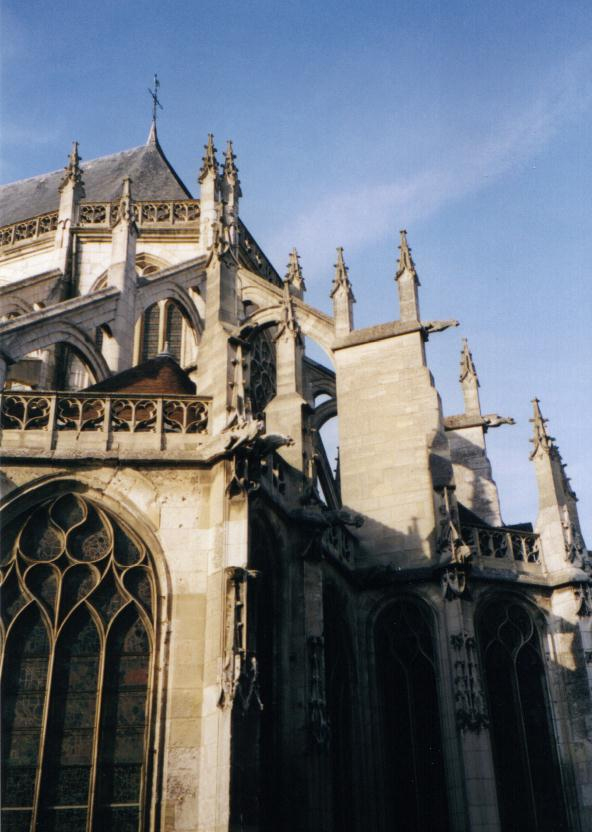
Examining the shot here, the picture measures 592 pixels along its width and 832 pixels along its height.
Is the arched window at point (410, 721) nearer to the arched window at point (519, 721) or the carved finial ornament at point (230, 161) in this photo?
the arched window at point (519, 721)

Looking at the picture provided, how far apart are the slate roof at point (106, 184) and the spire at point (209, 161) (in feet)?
8.25

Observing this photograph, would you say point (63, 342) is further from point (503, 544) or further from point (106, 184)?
point (106, 184)

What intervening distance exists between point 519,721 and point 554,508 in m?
3.25

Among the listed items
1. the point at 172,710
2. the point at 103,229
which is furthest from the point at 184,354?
the point at 172,710

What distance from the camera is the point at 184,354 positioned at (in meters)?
19.7

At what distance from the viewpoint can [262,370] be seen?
20.0 meters

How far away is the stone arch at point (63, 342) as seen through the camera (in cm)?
1277

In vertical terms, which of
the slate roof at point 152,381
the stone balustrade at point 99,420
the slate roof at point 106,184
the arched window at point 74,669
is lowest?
the arched window at point 74,669

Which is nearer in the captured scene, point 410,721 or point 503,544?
point 410,721

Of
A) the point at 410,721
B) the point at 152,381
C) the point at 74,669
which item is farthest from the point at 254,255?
the point at 74,669

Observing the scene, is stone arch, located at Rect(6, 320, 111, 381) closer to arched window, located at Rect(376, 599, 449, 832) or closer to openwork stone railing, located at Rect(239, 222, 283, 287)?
arched window, located at Rect(376, 599, 449, 832)

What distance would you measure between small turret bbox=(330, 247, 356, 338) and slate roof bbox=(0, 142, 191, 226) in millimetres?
7262

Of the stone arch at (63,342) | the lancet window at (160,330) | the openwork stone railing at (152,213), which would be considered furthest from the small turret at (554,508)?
the openwork stone railing at (152,213)

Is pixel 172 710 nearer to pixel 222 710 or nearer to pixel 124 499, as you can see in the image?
pixel 222 710
